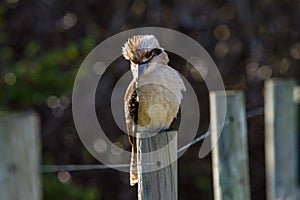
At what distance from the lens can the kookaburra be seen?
262cm

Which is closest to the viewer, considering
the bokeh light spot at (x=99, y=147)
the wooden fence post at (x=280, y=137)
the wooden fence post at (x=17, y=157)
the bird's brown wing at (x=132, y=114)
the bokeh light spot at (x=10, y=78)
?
the bird's brown wing at (x=132, y=114)

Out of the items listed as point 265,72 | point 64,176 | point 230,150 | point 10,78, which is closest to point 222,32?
point 265,72

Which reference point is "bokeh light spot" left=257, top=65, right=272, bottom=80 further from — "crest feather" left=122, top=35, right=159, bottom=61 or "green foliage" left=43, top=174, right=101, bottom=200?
"crest feather" left=122, top=35, right=159, bottom=61

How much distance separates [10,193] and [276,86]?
5.92 ft

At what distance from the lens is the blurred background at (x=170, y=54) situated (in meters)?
7.10

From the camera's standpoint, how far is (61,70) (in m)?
6.46

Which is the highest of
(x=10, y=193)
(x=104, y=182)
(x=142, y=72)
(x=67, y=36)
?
(x=67, y=36)

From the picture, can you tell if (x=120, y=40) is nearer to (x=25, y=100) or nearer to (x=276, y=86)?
(x=25, y=100)

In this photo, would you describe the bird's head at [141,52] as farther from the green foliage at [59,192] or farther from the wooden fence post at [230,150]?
the green foliage at [59,192]

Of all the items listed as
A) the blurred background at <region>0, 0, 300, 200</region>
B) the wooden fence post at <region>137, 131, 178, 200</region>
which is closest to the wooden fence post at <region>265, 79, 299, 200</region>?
the wooden fence post at <region>137, 131, 178, 200</region>

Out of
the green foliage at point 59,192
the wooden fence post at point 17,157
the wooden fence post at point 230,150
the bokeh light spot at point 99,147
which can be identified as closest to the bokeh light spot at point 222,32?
the bokeh light spot at point 99,147

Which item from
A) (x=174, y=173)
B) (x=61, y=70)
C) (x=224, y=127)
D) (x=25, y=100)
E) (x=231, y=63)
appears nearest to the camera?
(x=174, y=173)

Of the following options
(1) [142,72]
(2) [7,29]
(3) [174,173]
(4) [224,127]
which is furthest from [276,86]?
(2) [7,29]

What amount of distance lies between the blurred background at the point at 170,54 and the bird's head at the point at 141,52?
414 cm
